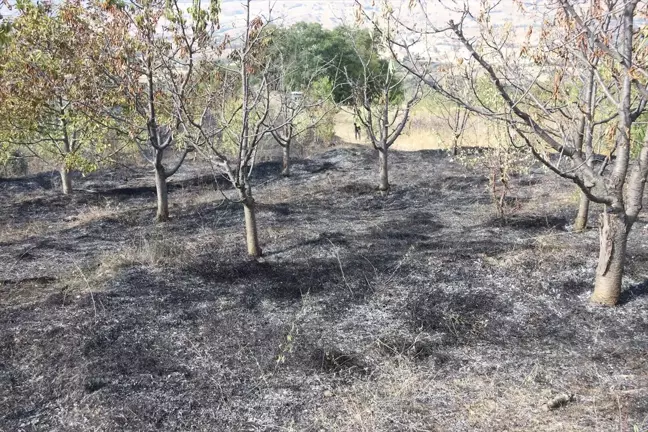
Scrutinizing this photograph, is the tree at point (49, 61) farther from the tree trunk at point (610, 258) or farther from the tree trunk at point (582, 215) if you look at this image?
the tree trunk at point (582, 215)

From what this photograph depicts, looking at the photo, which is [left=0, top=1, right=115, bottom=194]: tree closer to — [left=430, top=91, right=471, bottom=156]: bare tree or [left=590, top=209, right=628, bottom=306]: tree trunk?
[left=430, top=91, right=471, bottom=156]: bare tree

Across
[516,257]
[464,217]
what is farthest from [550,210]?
[516,257]

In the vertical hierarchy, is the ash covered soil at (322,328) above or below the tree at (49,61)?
below

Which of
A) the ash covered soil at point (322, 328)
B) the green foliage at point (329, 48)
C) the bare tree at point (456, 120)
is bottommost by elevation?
the ash covered soil at point (322, 328)

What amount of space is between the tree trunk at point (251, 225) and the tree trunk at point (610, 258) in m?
4.27

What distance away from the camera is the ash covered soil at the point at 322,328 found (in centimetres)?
445

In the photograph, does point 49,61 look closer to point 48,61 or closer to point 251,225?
point 48,61

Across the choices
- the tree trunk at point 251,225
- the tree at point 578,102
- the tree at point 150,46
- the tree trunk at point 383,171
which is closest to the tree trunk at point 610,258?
the tree at point 578,102

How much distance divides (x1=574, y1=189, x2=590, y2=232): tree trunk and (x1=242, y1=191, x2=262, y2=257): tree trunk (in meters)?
5.00

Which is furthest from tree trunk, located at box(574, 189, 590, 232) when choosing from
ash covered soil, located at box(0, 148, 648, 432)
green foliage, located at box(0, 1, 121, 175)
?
green foliage, located at box(0, 1, 121, 175)

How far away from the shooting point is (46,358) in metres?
5.24

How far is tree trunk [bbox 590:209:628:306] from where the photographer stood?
5719 millimetres

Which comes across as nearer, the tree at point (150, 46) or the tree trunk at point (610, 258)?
the tree trunk at point (610, 258)

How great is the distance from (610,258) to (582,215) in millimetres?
2797
